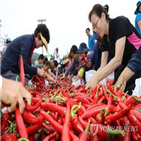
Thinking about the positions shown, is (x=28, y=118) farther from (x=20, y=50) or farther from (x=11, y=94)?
(x=20, y=50)

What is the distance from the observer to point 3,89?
92cm

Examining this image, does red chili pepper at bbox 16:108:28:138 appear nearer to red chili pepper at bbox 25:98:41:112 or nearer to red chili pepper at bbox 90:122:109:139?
red chili pepper at bbox 25:98:41:112

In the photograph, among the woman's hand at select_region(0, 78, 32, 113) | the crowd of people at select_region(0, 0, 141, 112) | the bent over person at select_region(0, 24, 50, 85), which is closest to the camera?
the woman's hand at select_region(0, 78, 32, 113)

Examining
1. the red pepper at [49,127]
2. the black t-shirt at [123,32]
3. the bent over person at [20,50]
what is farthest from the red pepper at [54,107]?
the bent over person at [20,50]

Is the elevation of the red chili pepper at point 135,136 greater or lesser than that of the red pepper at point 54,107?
lesser

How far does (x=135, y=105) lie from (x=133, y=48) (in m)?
1.67

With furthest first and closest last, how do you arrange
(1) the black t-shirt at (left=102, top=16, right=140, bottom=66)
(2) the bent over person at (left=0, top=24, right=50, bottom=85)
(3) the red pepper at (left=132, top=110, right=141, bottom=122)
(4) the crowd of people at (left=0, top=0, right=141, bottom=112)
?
(2) the bent over person at (left=0, top=24, right=50, bottom=85) < (1) the black t-shirt at (left=102, top=16, right=140, bottom=66) < (4) the crowd of people at (left=0, top=0, right=141, bottom=112) < (3) the red pepper at (left=132, top=110, right=141, bottom=122)

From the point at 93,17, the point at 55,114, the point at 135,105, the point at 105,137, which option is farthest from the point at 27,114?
the point at 93,17

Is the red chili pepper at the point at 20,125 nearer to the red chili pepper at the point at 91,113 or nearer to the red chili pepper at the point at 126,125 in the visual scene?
the red chili pepper at the point at 91,113

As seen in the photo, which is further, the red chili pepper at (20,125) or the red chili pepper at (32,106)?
the red chili pepper at (32,106)

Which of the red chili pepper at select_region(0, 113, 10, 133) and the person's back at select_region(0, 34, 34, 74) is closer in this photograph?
the red chili pepper at select_region(0, 113, 10, 133)

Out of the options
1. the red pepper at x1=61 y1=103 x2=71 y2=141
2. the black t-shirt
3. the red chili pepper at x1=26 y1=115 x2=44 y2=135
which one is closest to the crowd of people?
the black t-shirt

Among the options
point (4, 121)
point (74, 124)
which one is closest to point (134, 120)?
point (74, 124)

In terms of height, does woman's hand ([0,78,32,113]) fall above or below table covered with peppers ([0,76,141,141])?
above
